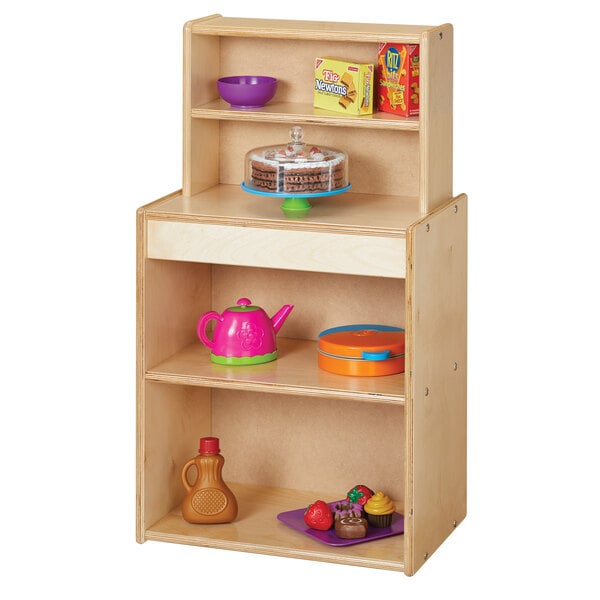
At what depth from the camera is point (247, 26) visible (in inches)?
198

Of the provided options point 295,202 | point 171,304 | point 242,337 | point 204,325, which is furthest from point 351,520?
point 295,202

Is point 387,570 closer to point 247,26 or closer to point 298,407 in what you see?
point 298,407

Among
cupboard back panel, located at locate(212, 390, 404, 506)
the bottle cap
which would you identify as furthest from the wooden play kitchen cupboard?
the bottle cap

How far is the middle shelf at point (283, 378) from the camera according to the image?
4844mm

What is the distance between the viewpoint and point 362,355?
496 centimetres

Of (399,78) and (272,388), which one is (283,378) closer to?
(272,388)

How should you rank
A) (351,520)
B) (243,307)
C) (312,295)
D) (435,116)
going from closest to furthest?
(435,116), (351,520), (243,307), (312,295)

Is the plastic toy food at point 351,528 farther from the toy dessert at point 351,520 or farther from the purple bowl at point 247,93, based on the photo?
the purple bowl at point 247,93

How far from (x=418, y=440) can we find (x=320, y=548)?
0.46 metres

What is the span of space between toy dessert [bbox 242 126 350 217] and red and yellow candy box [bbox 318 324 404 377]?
41 cm

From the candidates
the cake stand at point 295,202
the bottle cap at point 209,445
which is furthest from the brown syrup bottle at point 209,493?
the cake stand at point 295,202

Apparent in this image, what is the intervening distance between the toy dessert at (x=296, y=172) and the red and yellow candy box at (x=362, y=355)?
1.34 ft

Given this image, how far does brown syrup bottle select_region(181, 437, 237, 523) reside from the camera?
5.14 meters

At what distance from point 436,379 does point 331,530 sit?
0.56 meters
